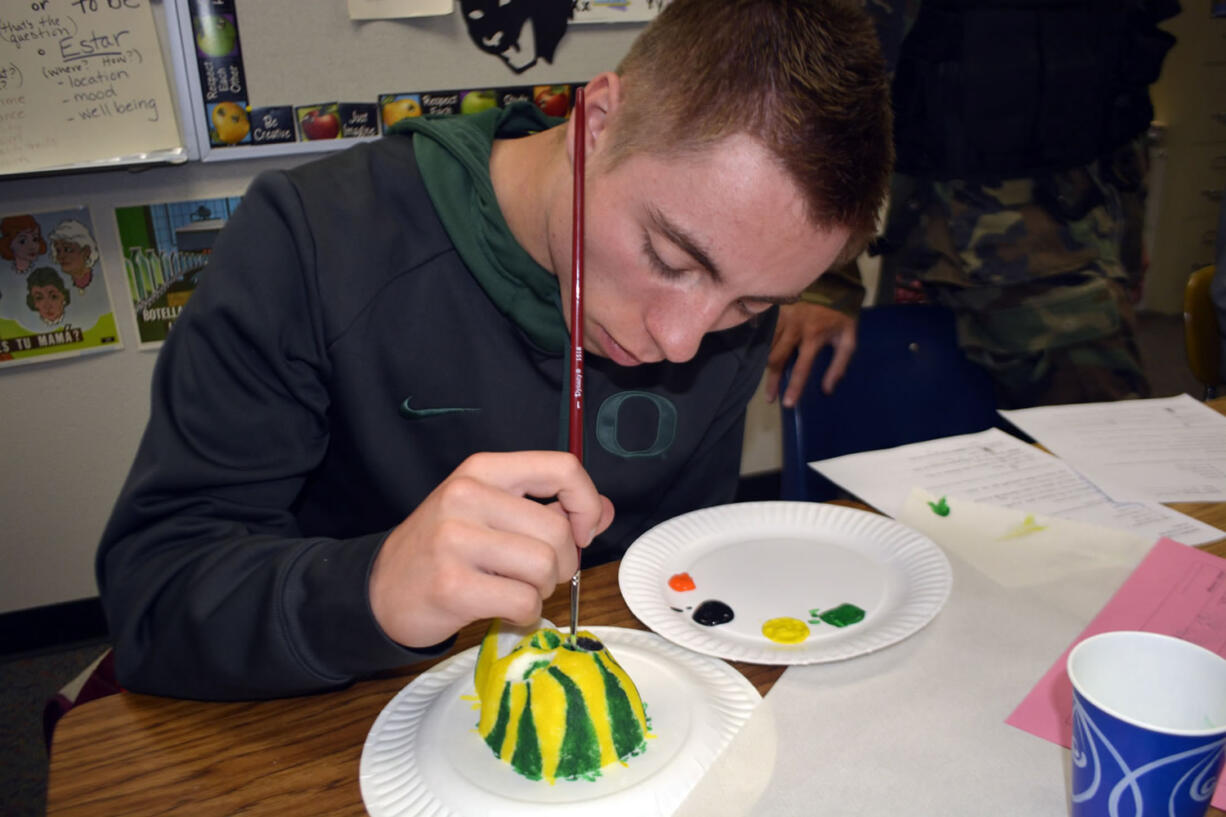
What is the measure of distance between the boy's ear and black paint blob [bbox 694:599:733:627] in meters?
0.45

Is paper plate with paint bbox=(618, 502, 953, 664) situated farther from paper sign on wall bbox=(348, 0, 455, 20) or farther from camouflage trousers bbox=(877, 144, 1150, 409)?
paper sign on wall bbox=(348, 0, 455, 20)

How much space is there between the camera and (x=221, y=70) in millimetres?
1921

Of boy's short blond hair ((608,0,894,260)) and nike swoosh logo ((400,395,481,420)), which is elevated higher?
boy's short blond hair ((608,0,894,260))

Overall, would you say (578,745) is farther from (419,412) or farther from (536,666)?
(419,412)

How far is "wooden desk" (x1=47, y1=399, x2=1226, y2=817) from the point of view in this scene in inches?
25.2

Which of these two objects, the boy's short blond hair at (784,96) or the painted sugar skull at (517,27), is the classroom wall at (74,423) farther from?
the boy's short blond hair at (784,96)

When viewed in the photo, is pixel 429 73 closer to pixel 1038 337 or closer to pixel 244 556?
pixel 1038 337

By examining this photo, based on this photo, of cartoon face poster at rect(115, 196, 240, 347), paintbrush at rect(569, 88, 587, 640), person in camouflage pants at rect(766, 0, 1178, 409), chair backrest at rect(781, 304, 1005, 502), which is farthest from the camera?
cartoon face poster at rect(115, 196, 240, 347)

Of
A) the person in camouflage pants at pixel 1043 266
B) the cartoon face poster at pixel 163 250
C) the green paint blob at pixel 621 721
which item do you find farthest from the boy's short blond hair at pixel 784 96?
the cartoon face poster at pixel 163 250

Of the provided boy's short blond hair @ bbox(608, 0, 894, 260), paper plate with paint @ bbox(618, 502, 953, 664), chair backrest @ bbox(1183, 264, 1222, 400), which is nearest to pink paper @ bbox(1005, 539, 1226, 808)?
paper plate with paint @ bbox(618, 502, 953, 664)

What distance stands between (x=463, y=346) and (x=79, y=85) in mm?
1289

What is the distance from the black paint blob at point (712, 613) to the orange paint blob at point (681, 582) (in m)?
0.03

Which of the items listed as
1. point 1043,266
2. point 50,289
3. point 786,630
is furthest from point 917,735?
point 50,289

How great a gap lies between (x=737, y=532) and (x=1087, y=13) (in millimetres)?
1262
